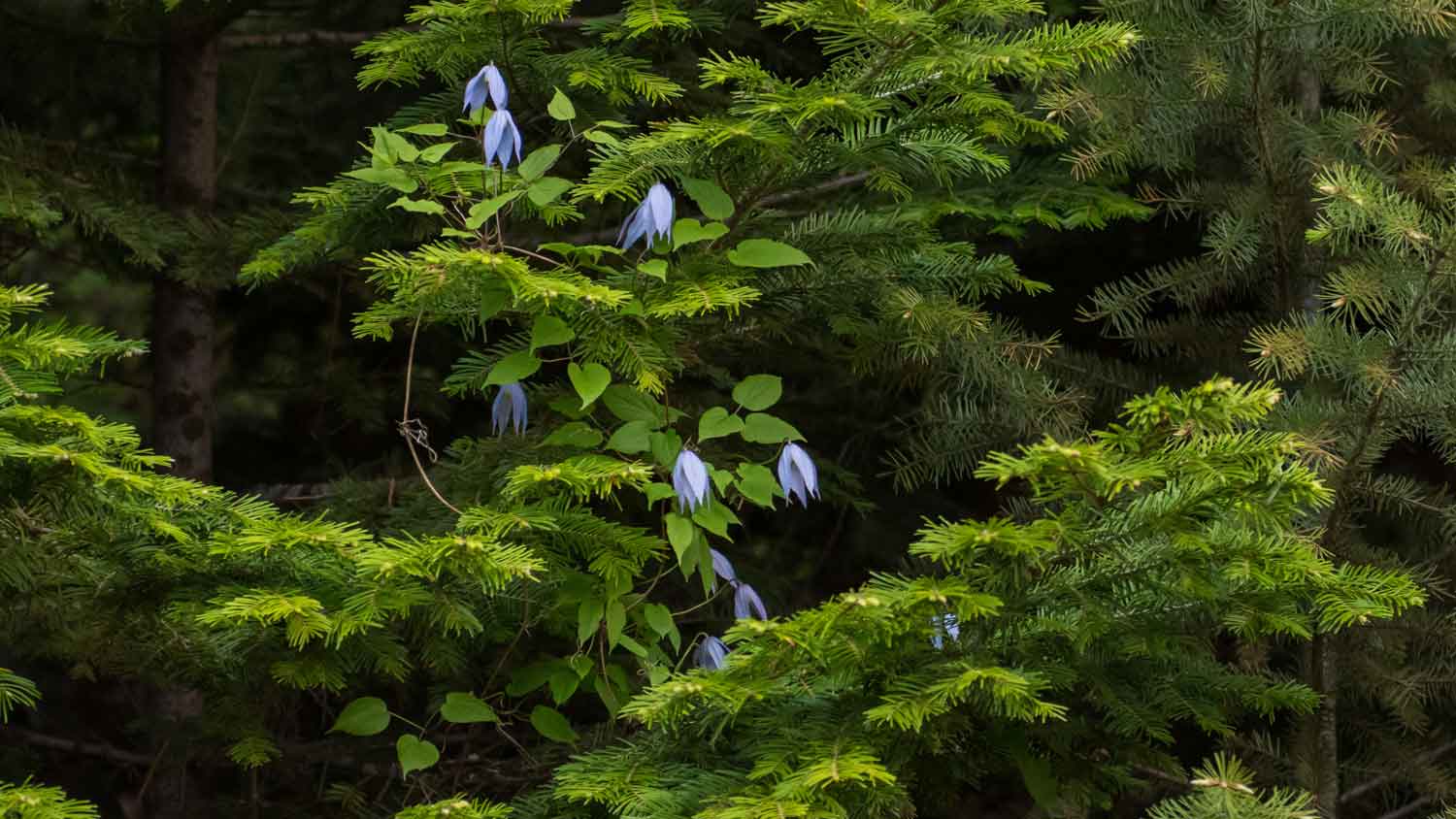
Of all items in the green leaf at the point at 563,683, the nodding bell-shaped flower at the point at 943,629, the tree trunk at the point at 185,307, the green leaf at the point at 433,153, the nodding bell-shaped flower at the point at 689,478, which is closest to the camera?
the nodding bell-shaped flower at the point at 943,629

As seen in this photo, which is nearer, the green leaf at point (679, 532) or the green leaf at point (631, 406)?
the green leaf at point (679, 532)

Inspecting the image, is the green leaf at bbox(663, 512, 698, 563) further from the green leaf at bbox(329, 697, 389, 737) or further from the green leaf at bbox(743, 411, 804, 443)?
the green leaf at bbox(329, 697, 389, 737)

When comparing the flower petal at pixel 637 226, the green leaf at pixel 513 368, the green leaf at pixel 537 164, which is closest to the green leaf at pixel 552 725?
the green leaf at pixel 513 368

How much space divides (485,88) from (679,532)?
863 mm

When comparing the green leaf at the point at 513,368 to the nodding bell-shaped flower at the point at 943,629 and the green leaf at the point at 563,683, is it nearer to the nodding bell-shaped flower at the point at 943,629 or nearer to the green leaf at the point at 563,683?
the green leaf at the point at 563,683

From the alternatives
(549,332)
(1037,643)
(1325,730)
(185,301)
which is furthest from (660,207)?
(185,301)

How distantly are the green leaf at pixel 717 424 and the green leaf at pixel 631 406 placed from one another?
0.11m

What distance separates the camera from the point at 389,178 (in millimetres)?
2588

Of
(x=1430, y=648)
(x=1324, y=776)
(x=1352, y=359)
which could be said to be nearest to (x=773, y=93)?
(x=1352, y=359)

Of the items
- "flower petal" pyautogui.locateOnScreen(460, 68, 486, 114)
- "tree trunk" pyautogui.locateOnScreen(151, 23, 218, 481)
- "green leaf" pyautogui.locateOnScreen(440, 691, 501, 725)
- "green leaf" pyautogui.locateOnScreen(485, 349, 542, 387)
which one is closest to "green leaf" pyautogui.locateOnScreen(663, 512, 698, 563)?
"green leaf" pyautogui.locateOnScreen(485, 349, 542, 387)

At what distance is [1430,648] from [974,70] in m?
2.01

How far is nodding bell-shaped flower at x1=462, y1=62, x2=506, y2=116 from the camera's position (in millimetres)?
2598

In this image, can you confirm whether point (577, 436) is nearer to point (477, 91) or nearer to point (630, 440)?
point (630, 440)

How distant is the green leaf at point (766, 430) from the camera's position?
2.66 metres
